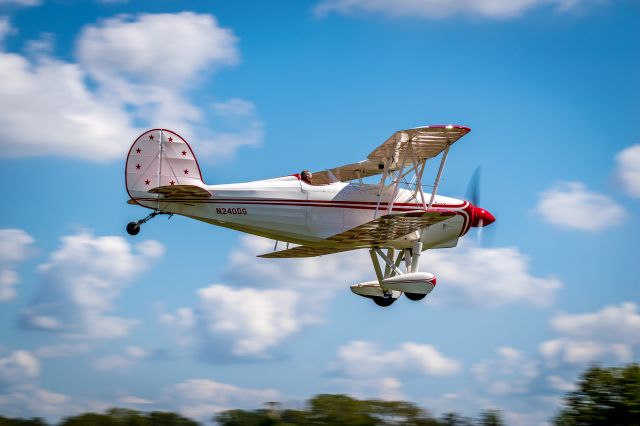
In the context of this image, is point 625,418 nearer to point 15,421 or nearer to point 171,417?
point 171,417

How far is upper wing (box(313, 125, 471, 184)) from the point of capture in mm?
16003

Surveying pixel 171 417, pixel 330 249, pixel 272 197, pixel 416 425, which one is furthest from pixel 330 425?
pixel 272 197

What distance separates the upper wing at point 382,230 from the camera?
1573 cm

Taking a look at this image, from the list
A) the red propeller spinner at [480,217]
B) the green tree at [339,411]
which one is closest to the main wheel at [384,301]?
the red propeller spinner at [480,217]

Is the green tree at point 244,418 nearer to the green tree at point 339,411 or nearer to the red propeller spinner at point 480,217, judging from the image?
the green tree at point 339,411

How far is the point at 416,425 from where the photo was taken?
87.2ft

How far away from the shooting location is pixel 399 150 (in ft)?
55.9

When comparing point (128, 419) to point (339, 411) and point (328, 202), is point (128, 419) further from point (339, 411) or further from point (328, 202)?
point (328, 202)

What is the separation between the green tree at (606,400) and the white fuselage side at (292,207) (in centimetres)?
1281

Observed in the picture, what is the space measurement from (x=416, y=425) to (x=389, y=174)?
11701 mm

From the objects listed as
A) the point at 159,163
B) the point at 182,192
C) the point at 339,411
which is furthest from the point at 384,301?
the point at 339,411

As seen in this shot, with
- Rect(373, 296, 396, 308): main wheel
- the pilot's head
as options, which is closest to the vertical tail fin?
the pilot's head

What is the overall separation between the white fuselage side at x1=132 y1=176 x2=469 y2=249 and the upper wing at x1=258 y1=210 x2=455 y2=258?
0.89 ft

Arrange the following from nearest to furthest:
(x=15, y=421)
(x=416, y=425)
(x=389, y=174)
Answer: (x=389, y=174), (x=15, y=421), (x=416, y=425)
